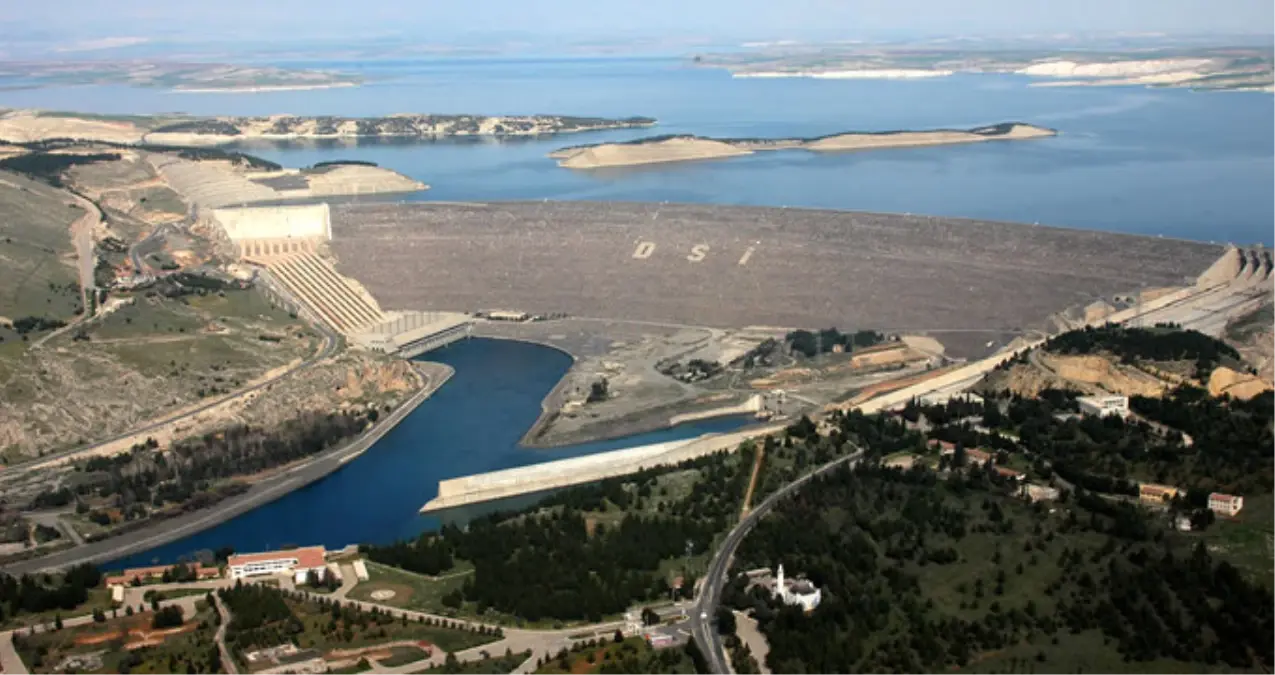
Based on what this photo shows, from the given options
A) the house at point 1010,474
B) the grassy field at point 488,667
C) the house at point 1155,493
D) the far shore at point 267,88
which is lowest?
the far shore at point 267,88

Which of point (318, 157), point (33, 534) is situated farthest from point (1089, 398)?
point (318, 157)

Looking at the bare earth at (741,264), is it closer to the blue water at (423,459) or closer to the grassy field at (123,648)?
the blue water at (423,459)

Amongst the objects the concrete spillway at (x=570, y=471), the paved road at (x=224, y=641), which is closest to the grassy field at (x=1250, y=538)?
the concrete spillway at (x=570, y=471)

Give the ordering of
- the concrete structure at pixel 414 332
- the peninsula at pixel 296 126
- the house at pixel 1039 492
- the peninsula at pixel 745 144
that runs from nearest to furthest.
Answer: the house at pixel 1039 492 < the concrete structure at pixel 414 332 < the peninsula at pixel 745 144 < the peninsula at pixel 296 126

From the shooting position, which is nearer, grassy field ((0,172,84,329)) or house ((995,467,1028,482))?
house ((995,467,1028,482))

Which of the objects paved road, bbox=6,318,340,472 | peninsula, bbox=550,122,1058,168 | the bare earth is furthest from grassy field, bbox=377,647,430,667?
peninsula, bbox=550,122,1058,168

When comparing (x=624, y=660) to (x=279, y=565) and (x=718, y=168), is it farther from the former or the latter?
(x=718, y=168)

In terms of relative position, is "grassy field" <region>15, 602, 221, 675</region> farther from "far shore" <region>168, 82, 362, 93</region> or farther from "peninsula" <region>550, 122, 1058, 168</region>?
"far shore" <region>168, 82, 362, 93</region>
